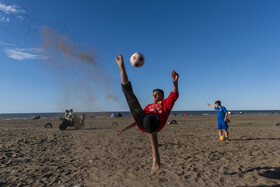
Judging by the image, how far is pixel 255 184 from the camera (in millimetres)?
4246

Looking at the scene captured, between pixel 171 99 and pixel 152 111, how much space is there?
1.55ft

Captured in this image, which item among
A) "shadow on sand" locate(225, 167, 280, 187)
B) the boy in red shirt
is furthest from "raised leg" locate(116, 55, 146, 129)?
"shadow on sand" locate(225, 167, 280, 187)

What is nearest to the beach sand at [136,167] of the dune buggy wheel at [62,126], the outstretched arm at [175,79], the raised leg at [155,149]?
the raised leg at [155,149]

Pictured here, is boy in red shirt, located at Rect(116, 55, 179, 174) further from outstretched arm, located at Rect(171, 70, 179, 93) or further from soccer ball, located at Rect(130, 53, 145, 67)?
soccer ball, located at Rect(130, 53, 145, 67)

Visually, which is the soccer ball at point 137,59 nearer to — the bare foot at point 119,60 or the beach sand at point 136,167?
the bare foot at point 119,60

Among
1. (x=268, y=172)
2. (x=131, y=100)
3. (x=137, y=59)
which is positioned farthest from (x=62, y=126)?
(x=268, y=172)

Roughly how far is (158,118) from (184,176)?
84.8 inches

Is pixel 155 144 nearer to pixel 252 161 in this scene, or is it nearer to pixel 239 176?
pixel 239 176

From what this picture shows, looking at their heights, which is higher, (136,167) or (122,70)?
(122,70)

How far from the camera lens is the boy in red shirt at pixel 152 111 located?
3.47 metres

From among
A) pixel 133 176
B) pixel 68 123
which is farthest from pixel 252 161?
pixel 68 123

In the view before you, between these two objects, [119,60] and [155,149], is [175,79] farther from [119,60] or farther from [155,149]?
[155,149]

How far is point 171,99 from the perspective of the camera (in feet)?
12.6

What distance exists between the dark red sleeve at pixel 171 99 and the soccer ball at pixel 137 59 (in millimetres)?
1081
